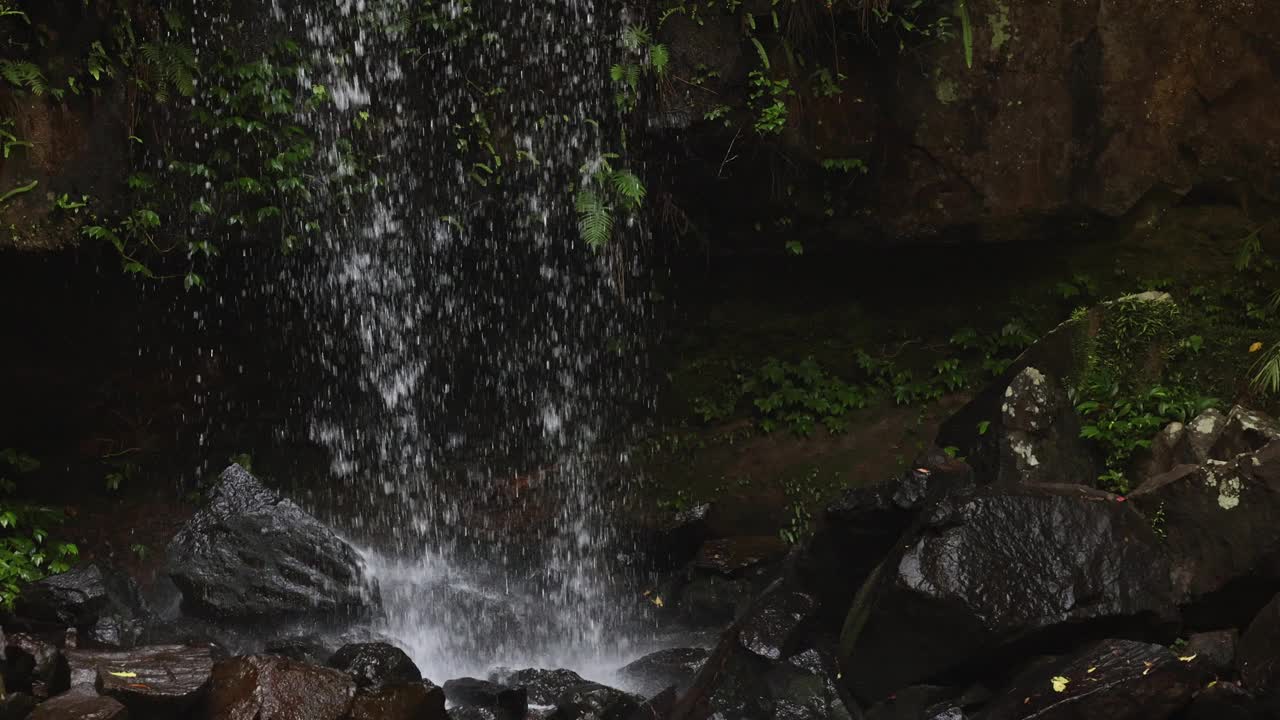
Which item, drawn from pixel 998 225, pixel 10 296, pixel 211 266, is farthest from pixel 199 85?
pixel 998 225

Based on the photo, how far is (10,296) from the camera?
743 centimetres

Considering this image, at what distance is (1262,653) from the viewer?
4.47 m

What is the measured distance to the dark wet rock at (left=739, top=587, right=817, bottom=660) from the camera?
5328mm

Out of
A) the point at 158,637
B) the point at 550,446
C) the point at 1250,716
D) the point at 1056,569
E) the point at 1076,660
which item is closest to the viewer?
the point at 1250,716

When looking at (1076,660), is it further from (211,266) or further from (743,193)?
(211,266)

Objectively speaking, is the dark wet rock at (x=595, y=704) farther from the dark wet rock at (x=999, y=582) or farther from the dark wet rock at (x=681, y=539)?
A: the dark wet rock at (x=681, y=539)

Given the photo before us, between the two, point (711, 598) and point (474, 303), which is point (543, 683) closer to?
point (711, 598)

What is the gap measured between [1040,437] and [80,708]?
19.4 ft

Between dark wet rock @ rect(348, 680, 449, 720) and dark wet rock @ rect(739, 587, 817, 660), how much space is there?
1696 millimetres

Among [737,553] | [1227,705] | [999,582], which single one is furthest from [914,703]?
[737,553]

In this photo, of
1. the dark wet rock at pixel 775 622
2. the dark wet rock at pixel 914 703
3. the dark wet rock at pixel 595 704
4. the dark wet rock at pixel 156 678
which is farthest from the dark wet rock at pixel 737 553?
the dark wet rock at pixel 156 678

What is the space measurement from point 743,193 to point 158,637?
5.37 meters

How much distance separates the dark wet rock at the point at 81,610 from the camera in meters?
5.82

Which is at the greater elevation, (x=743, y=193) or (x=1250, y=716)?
(x=743, y=193)
